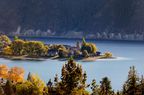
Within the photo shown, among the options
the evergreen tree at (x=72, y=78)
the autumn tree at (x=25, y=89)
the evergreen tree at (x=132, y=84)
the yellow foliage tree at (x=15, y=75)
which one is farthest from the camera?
the yellow foliage tree at (x=15, y=75)

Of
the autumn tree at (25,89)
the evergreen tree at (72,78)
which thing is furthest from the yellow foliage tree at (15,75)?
the evergreen tree at (72,78)

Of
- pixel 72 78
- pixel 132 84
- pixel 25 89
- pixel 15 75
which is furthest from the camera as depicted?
pixel 15 75

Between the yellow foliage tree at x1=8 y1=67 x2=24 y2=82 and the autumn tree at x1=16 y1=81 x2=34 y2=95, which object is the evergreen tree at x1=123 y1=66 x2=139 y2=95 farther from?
the yellow foliage tree at x1=8 y1=67 x2=24 y2=82

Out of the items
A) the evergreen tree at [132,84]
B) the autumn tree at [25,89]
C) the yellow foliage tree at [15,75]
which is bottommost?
the yellow foliage tree at [15,75]

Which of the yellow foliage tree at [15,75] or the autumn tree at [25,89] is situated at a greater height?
the autumn tree at [25,89]

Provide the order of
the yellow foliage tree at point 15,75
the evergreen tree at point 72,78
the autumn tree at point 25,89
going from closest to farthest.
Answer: the evergreen tree at point 72,78, the autumn tree at point 25,89, the yellow foliage tree at point 15,75

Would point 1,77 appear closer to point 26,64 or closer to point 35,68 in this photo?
point 35,68

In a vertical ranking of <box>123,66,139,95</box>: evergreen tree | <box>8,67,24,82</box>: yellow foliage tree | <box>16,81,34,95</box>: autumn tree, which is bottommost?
<box>8,67,24,82</box>: yellow foliage tree

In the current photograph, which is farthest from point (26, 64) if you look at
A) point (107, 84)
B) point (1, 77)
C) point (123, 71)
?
point (107, 84)

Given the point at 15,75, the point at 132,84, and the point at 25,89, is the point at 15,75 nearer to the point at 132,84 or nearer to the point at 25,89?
the point at 25,89

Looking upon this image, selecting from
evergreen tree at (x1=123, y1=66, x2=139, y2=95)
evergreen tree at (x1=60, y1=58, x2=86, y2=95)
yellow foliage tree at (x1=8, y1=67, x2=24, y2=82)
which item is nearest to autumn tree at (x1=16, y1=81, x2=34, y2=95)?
evergreen tree at (x1=60, y1=58, x2=86, y2=95)

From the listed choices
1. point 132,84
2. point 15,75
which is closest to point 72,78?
point 132,84

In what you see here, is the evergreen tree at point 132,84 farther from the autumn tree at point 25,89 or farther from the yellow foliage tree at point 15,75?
the yellow foliage tree at point 15,75

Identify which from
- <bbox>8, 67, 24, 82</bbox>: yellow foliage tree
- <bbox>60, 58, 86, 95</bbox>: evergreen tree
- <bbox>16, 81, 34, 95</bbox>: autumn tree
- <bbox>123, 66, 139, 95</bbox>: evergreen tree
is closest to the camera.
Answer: <bbox>60, 58, 86, 95</bbox>: evergreen tree
